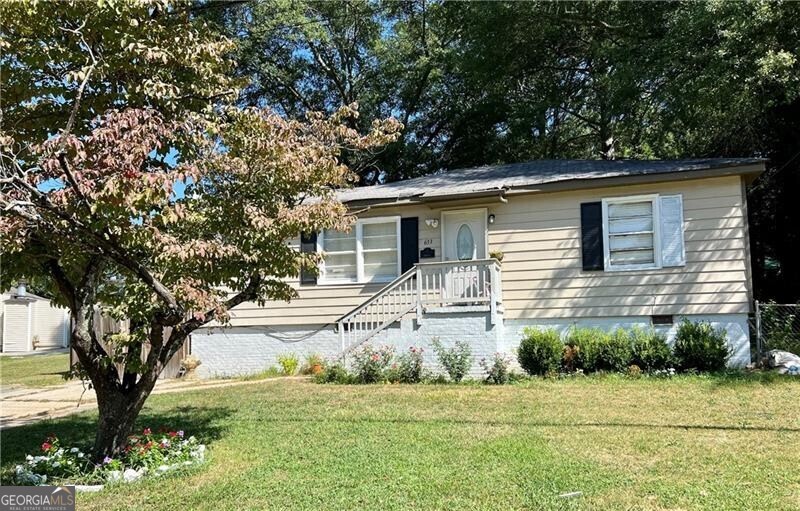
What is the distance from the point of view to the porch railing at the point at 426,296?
10570 mm

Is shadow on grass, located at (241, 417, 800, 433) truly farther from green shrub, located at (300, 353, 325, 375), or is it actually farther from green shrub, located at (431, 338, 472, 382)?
green shrub, located at (300, 353, 325, 375)

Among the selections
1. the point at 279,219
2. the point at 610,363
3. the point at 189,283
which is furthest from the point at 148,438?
the point at 610,363

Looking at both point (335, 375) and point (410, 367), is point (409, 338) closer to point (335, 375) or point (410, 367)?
point (410, 367)

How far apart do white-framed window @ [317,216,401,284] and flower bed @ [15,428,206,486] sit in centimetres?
708

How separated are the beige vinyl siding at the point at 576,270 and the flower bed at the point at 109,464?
6.94 m

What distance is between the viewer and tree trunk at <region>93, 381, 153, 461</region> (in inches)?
215

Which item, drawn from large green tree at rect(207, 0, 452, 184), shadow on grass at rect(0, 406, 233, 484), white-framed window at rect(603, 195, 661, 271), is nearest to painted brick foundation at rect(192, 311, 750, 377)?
white-framed window at rect(603, 195, 661, 271)

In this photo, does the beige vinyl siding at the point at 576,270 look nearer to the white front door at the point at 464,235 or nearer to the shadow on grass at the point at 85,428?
the white front door at the point at 464,235

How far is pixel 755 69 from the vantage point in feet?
36.7

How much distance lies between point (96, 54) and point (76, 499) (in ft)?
13.4

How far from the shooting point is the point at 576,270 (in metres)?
11.2

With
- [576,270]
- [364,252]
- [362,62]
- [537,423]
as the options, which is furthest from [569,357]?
[362,62]

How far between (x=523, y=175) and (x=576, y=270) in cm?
254

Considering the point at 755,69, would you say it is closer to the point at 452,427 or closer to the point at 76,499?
the point at 452,427
